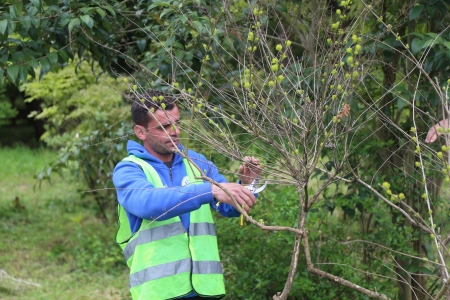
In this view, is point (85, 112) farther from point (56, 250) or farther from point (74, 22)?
point (74, 22)

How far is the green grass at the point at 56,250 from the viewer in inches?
267

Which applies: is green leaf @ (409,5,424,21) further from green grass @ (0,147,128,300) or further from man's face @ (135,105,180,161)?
green grass @ (0,147,128,300)

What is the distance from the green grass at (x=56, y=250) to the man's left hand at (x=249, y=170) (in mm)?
3583

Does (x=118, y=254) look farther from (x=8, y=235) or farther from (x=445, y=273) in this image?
(x=445, y=273)

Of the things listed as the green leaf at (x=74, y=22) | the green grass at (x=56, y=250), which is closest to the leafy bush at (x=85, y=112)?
the green grass at (x=56, y=250)

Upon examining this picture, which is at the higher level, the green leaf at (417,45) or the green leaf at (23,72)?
the green leaf at (417,45)

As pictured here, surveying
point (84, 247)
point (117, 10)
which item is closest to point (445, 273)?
point (117, 10)

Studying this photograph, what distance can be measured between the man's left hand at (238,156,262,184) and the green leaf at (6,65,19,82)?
2217mm

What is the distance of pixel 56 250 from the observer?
8.28 meters

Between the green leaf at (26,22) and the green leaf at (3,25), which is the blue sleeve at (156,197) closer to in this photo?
the green leaf at (3,25)

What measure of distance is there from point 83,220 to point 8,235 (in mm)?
1169

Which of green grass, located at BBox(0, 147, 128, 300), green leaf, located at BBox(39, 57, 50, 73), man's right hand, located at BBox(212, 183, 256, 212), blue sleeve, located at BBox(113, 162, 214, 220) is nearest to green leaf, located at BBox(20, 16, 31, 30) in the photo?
green leaf, located at BBox(39, 57, 50, 73)

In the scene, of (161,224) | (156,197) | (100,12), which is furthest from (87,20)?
(156,197)

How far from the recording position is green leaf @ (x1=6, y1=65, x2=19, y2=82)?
4.59 metres
